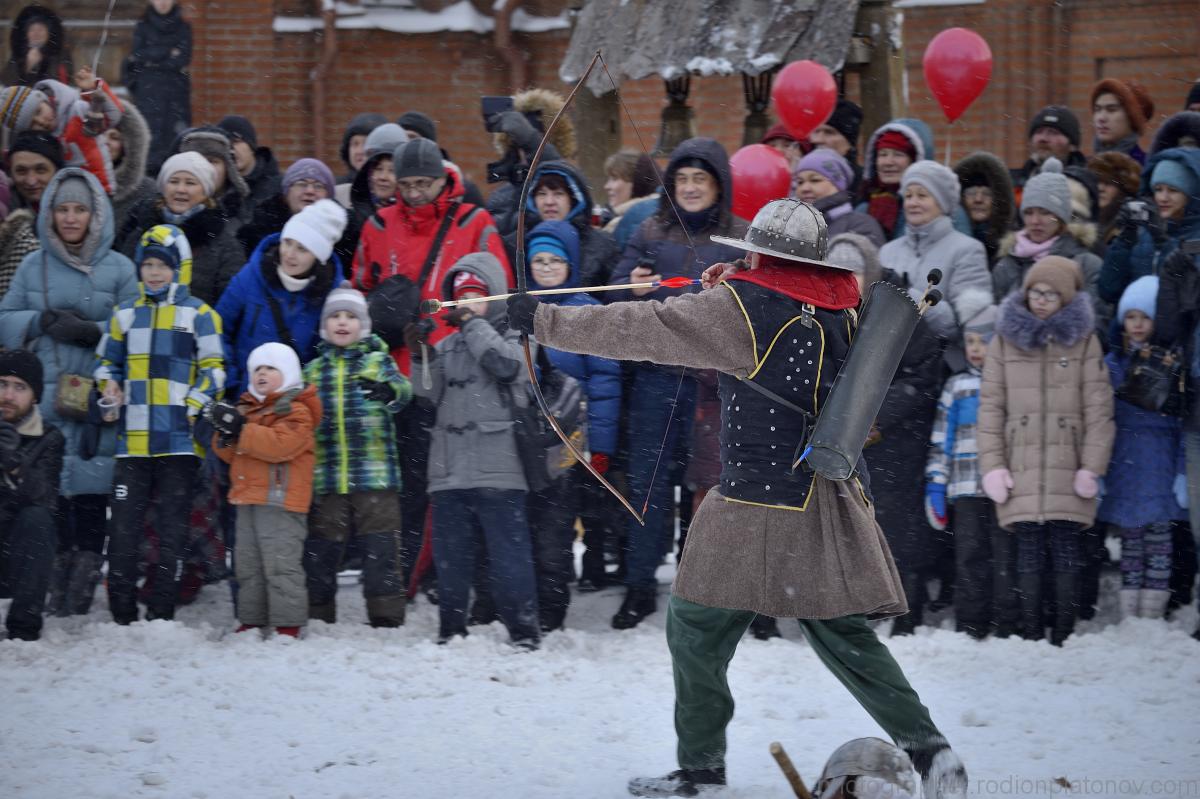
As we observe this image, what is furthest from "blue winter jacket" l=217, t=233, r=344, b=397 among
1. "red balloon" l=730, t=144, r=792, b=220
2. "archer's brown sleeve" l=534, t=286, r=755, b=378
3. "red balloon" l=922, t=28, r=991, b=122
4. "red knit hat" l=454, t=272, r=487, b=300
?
"red balloon" l=922, t=28, r=991, b=122

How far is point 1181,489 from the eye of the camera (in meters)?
6.30

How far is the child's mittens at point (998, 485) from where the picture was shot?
6.22m

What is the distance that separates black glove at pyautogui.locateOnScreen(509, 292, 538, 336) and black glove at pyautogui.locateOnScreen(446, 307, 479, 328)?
6.00ft

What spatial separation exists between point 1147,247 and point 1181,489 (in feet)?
3.61

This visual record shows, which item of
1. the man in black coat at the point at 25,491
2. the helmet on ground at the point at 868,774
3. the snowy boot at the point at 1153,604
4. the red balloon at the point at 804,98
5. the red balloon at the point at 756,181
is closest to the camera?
the helmet on ground at the point at 868,774

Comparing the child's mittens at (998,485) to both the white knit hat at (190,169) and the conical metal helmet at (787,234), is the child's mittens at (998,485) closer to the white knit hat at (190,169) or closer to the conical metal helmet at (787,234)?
the conical metal helmet at (787,234)

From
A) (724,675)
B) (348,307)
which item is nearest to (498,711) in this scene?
(724,675)

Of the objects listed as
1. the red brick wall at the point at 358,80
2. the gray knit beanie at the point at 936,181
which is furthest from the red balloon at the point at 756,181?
the red brick wall at the point at 358,80

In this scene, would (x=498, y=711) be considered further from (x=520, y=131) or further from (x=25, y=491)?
(x=520, y=131)

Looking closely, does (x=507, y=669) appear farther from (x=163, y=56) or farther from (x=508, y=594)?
(x=163, y=56)

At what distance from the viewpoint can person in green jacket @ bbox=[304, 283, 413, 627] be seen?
6.32m

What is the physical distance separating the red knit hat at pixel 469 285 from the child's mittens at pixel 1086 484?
8.51ft

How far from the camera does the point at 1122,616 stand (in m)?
6.38

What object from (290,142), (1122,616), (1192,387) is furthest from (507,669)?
(290,142)
